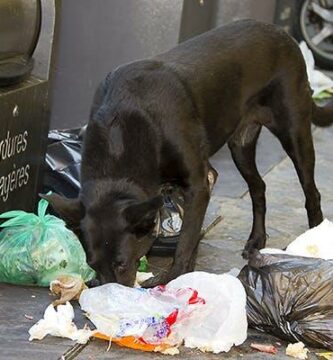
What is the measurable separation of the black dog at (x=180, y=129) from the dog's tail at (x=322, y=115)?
28 cm

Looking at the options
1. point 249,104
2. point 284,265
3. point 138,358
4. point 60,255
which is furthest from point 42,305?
point 249,104

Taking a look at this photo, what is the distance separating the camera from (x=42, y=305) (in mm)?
4391

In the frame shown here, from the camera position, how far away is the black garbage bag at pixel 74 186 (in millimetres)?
5160

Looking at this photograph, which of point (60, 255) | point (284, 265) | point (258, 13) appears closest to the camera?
point (284, 265)

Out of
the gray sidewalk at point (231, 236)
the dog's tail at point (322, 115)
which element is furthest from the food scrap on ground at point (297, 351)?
the dog's tail at point (322, 115)

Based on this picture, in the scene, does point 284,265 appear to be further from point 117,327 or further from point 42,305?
point 42,305

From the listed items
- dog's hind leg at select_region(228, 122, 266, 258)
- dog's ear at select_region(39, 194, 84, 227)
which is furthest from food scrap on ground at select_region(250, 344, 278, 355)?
dog's hind leg at select_region(228, 122, 266, 258)

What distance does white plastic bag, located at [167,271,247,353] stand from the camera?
395cm

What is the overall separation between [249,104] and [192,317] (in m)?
1.43

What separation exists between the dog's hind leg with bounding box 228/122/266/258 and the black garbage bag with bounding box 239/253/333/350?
1.13m

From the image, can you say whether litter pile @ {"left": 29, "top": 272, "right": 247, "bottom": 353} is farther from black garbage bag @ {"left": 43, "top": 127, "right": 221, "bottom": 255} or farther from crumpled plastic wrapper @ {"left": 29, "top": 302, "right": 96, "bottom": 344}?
black garbage bag @ {"left": 43, "top": 127, "right": 221, "bottom": 255}

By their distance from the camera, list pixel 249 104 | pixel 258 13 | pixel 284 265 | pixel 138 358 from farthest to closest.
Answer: pixel 258 13 < pixel 249 104 < pixel 284 265 < pixel 138 358

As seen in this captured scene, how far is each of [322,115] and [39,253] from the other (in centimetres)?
192

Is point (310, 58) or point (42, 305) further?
point (310, 58)
